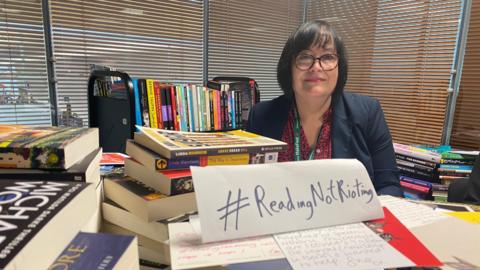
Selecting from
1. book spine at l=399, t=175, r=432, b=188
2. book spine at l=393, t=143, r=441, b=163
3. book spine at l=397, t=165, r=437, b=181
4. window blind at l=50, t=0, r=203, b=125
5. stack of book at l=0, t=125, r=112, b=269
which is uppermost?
window blind at l=50, t=0, r=203, b=125

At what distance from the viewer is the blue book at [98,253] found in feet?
1.28

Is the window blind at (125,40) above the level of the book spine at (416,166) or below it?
above

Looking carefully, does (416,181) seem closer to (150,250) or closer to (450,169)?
(450,169)

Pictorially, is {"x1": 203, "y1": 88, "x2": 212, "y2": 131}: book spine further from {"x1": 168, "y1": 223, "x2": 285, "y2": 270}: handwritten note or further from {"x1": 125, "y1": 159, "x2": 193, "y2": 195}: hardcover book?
{"x1": 168, "y1": 223, "x2": 285, "y2": 270}: handwritten note

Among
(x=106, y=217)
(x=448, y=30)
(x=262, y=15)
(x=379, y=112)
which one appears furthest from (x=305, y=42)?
(x=262, y=15)

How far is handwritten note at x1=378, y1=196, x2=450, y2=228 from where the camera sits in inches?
22.0

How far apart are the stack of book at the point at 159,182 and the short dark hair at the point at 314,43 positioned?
663 mm

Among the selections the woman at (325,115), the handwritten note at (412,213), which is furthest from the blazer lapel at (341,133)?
the handwritten note at (412,213)

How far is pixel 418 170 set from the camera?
2.04 meters

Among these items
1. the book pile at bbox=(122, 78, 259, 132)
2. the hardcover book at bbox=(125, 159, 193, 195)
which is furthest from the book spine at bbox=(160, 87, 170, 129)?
the hardcover book at bbox=(125, 159, 193, 195)

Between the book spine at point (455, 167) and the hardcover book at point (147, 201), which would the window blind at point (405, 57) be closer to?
the book spine at point (455, 167)

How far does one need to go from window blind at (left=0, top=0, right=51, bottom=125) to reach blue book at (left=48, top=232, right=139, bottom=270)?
2131 millimetres

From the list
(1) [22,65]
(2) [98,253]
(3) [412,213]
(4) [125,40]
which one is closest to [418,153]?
(3) [412,213]

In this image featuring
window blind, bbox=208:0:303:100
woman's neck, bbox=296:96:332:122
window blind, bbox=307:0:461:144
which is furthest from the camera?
window blind, bbox=208:0:303:100
